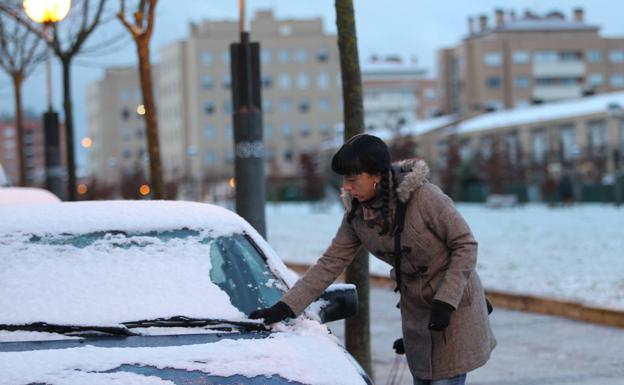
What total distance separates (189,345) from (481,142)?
78.6 meters

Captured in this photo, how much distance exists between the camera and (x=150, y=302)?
5125 mm

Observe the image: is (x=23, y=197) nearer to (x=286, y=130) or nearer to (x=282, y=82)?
(x=286, y=130)

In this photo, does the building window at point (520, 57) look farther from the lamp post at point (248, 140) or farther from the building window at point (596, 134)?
the lamp post at point (248, 140)

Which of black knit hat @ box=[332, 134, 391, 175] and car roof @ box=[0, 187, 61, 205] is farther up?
black knit hat @ box=[332, 134, 391, 175]

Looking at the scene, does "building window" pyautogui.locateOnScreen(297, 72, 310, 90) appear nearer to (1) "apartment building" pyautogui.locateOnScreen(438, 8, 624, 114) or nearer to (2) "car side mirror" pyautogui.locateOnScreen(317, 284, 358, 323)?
(1) "apartment building" pyautogui.locateOnScreen(438, 8, 624, 114)

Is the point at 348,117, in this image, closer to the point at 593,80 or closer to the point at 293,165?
the point at 593,80

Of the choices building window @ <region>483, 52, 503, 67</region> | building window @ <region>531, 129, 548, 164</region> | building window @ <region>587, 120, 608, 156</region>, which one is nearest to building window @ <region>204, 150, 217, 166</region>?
building window @ <region>483, 52, 503, 67</region>

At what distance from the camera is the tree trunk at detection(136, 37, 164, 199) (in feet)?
54.3

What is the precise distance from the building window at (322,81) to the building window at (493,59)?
25.5m

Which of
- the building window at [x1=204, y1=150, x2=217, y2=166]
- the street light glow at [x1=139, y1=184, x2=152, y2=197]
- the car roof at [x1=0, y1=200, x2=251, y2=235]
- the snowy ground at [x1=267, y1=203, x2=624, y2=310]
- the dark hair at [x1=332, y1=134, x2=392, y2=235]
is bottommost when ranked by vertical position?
the building window at [x1=204, y1=150, x2=217, y2=166]

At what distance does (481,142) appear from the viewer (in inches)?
3241

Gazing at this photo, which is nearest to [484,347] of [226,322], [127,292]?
[226,322]

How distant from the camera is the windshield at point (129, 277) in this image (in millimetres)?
5078

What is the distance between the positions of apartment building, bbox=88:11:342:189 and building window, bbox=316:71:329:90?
6 centimetres
